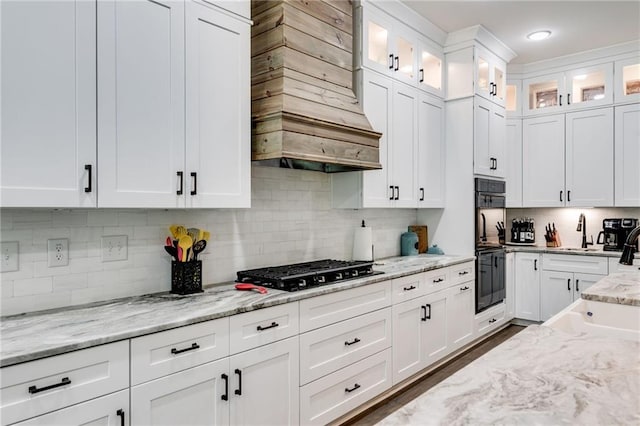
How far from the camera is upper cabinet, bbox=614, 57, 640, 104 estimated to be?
4.38 meters

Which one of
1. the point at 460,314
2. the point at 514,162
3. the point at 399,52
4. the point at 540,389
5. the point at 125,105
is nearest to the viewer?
the point at 540,389

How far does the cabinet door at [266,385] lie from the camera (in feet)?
6.63

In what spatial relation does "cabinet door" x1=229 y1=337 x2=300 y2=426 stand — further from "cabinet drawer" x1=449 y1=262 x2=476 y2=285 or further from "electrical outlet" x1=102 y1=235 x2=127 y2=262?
"cabinet drawer" x1=449 y1=262 x2=476 y2=285

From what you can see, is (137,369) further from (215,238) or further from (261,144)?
(261,144)

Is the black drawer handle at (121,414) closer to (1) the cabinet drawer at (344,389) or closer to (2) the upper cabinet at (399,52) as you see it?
(1) the cabinet drawer at (344,389)

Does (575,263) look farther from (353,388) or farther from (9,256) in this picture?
(9,256)

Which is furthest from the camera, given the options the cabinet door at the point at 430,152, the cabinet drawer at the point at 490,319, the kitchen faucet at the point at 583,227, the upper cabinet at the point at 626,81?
the kitchen faucet at the point at 583,227

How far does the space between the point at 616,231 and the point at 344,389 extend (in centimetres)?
361

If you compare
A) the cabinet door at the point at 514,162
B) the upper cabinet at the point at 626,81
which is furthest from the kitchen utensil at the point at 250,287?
the upper cabinet at the point at 626,81

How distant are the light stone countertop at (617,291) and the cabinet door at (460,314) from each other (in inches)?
54.8

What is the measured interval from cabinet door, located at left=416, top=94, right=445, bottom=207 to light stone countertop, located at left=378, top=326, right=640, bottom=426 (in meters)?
2.61

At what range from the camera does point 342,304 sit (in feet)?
8.52

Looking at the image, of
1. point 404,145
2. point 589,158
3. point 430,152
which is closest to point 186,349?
point 404,145

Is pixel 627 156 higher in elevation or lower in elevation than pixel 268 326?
higher
